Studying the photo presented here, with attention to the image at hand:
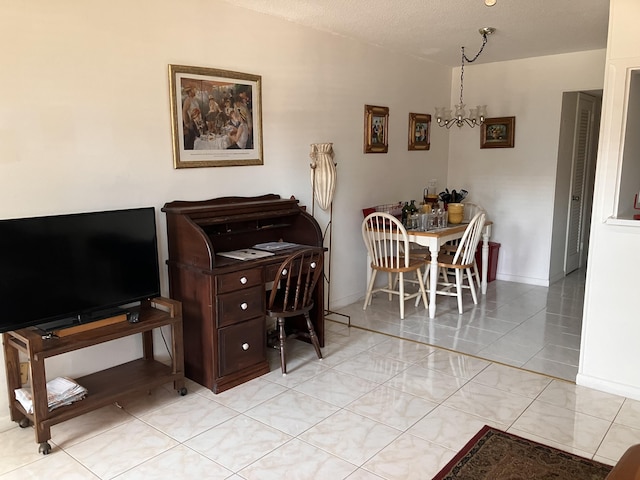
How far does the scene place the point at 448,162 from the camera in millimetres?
6145

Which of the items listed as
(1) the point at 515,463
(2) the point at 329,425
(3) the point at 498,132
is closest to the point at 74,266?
(2) the point at 329,425

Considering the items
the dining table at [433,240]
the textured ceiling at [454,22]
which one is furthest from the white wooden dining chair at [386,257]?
the textured ceiling at [454,22]

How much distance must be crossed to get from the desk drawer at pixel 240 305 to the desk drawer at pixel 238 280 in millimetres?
29

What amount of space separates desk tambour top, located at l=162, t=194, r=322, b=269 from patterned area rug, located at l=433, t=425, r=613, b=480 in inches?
64.6

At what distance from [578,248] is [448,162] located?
1.88m

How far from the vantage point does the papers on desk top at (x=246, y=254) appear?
3.24m

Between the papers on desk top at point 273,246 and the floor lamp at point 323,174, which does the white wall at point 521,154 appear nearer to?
the floor lamp at point 323,174

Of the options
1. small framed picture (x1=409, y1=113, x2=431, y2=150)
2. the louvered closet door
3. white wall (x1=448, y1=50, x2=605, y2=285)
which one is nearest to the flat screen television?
small framed picture (x1=409, y1=113, x2=431, y2=150)

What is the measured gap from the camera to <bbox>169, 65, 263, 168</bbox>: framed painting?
10.7 ft

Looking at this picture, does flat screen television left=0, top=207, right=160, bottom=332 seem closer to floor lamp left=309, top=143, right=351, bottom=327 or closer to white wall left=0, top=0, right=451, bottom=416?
white wall left=0, top=0, right=451, bottom=416

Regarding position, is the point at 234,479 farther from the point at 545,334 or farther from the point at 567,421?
the point at 545,334

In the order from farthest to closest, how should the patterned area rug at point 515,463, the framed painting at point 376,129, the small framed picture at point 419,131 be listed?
the small framed picture at point 419,131 → the framed painting at point 376,129 → the patterned area rug at point 515,463

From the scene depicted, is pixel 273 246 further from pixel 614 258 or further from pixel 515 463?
pixel 614 258

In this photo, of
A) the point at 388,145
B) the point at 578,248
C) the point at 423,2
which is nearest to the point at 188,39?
the point at 423,2
